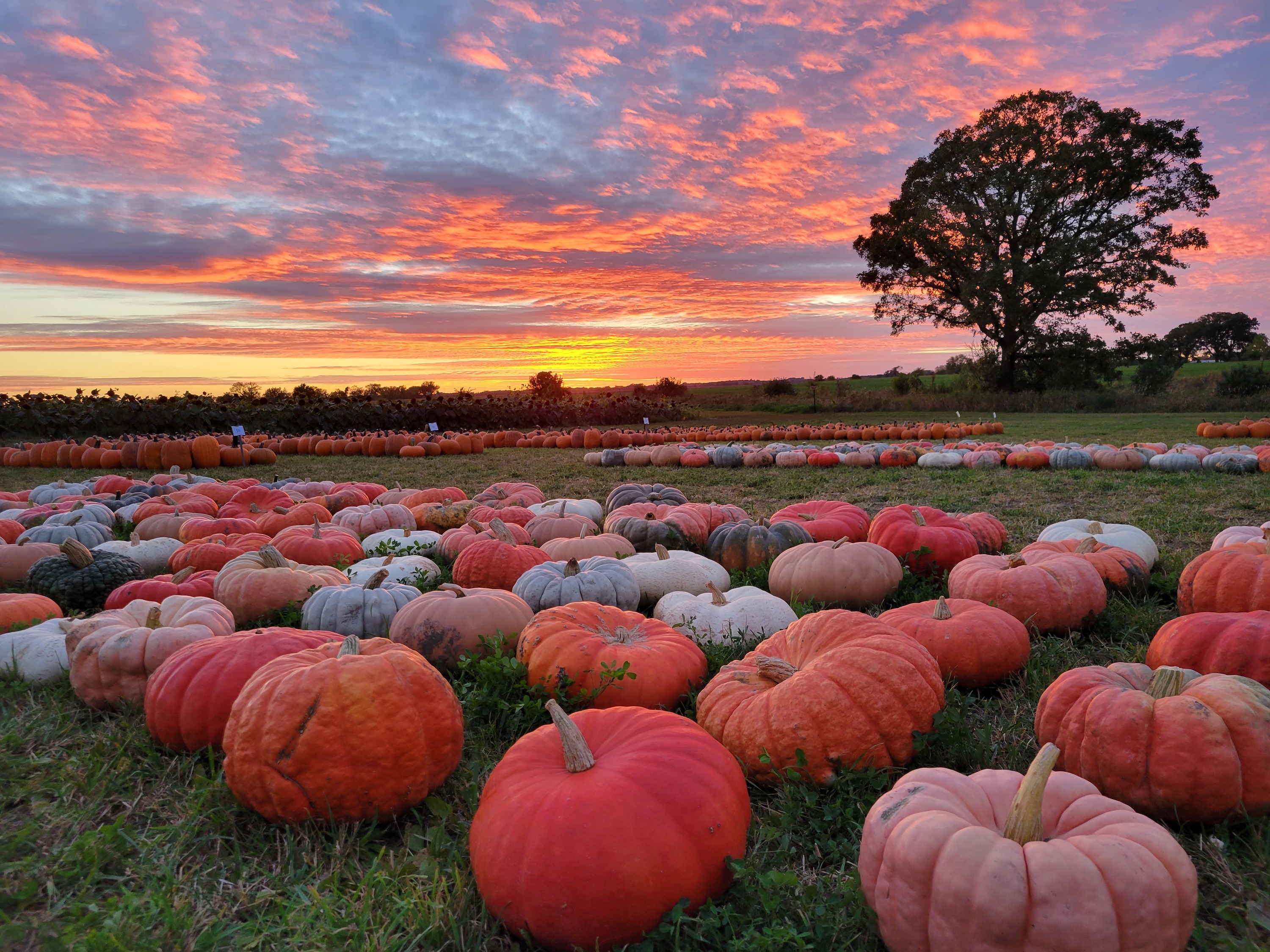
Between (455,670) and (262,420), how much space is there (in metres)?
19.7

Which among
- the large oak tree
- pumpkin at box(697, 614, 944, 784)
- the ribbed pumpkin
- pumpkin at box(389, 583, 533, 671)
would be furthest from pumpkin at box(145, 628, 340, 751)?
the large oak tree

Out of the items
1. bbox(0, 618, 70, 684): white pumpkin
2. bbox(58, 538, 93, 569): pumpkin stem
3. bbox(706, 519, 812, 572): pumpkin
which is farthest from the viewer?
bbox(706, 519, 812, 572): pumpkin

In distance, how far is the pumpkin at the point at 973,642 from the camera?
323 centimetres

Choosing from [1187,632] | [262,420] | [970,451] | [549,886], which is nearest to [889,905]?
[549,886]

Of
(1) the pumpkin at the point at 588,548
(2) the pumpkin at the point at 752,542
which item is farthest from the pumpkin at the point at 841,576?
(1) the pumpkin at the point at 588,548

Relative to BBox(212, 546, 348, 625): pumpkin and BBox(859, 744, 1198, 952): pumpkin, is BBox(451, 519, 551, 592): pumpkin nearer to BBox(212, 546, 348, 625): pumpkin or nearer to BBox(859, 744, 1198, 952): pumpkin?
BBox(212, 546, 348, 625): pumpkin

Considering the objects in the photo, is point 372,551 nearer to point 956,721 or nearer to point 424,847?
point 424,847

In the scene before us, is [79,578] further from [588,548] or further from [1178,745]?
[1178,745]

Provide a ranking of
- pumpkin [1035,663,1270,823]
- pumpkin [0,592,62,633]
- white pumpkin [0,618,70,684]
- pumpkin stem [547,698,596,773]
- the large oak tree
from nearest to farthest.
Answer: pumpkin stem [547,698,596,773], pumpkin [1035,663,1270,823], white pumpkin [0,618,70,684], pumpkin [0,592,62,633], the large oak tree

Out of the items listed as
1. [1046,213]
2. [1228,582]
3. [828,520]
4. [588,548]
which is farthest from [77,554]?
[1046,213]

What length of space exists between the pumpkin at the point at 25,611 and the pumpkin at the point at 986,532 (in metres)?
5.66

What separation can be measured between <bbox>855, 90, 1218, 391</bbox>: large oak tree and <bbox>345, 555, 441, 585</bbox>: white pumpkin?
32963 mm

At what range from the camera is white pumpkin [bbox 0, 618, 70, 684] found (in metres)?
3.43

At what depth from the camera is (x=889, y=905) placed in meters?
1.77
